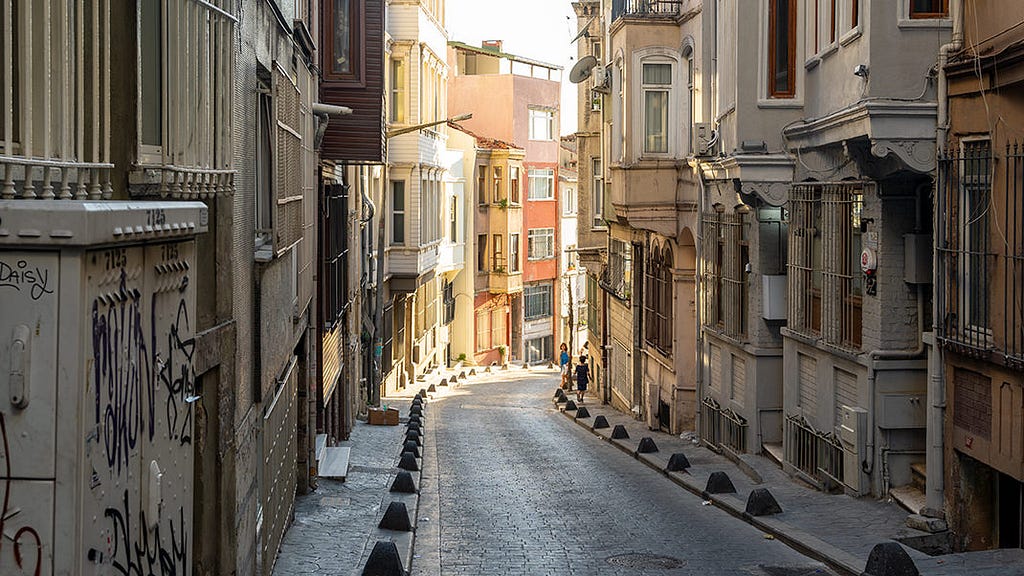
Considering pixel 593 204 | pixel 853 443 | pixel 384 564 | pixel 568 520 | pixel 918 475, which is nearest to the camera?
pixel 384 564

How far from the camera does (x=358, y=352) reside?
3231 cm

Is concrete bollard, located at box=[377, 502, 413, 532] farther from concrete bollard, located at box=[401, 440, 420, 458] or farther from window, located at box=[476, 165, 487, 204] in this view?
window, located at box=[476, 165, 487, 204]

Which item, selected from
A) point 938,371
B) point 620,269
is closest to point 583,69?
point 620,269

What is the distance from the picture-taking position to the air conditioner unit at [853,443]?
17.4 m

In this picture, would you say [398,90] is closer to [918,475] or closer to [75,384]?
[918,475]

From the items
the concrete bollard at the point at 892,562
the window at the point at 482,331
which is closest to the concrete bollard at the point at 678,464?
the concrete bollard at the point at 892,562

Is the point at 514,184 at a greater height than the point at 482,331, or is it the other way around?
the point at 514,184

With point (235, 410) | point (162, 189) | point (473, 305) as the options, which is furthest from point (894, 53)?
point (473, 305)

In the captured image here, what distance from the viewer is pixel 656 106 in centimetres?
3020

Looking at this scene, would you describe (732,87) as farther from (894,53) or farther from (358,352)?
(358,352)

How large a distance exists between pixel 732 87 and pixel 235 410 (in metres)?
13.4

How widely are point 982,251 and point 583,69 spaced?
27871mm

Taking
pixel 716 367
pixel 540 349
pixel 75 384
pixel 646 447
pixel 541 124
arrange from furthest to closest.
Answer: pixel 540 349
pixel 541 124
pixel 716 367
pixel 646 447
pixel 75 384

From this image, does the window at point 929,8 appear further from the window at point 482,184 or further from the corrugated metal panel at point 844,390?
the window at point 482,184
